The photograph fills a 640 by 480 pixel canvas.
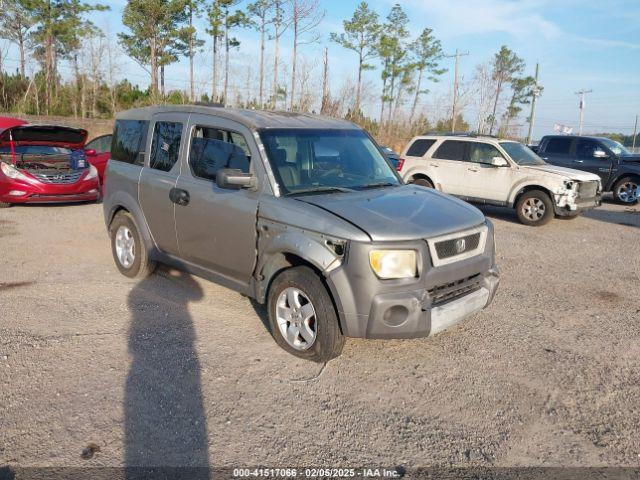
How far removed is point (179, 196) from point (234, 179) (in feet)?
3.36

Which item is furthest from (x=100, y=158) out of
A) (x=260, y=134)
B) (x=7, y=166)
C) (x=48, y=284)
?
Result: (x=260, y=134)

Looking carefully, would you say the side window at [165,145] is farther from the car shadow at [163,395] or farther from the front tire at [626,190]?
the front tire at [626,190]

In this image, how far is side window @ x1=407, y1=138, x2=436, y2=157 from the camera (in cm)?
1188

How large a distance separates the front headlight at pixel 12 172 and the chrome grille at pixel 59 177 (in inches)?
7.5

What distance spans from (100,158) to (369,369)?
10634 mm

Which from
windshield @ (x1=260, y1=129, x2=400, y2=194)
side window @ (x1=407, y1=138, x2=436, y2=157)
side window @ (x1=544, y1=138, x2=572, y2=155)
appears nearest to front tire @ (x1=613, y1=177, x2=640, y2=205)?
side window @ (x1=544, y1=138, x2=572, y2=155)

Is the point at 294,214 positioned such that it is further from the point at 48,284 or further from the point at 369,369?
the point at 48,284

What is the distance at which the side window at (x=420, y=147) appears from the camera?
11883 millimetres

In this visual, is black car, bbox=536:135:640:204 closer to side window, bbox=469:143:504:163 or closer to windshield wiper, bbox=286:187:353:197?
side window, bbox=469:143:504:163

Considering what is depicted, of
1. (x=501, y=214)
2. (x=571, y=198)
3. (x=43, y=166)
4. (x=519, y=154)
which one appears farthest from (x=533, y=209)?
(x=43, y=166)

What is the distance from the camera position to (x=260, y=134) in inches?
173

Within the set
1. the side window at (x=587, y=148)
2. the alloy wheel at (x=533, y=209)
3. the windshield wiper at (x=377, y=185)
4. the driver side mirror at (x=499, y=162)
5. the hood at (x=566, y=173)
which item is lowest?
the alloy wheel at (x=533, y=209)

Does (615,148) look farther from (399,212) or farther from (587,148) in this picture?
(399,212)

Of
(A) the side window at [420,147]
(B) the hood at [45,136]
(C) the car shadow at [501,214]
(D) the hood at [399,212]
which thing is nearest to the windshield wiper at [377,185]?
(D) the hood at [399,212]
